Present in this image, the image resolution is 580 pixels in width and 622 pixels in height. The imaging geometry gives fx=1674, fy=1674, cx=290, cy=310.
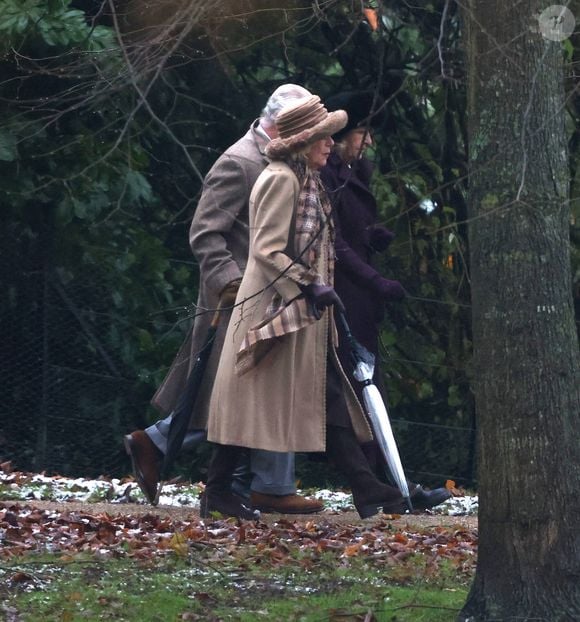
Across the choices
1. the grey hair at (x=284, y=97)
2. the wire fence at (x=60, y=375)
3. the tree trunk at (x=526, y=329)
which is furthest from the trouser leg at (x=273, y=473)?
the wire fence at (x=60, y=375)

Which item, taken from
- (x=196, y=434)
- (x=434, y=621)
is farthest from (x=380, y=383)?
(x=434, y=621)

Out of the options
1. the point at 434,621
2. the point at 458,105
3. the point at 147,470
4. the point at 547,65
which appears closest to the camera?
the point at 547,65

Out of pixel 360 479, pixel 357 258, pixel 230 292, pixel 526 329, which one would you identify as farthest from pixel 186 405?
pixel 526 329

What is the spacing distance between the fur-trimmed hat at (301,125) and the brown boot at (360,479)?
1.28 m

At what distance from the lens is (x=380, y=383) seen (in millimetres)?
8180

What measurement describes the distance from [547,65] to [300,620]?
1.92m

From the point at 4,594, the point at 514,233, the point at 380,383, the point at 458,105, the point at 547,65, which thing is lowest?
the point at 4,594

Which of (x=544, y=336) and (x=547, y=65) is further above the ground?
(x=547, y=65)

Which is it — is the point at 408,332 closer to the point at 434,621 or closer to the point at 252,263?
Result: the point at 252,263

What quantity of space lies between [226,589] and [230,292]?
204cm

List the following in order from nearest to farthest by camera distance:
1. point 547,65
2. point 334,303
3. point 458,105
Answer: point 547,65, point 334,303, point 458,105

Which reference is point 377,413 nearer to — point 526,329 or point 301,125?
point 301,125

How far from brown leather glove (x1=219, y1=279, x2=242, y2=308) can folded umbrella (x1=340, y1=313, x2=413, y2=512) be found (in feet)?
1.61

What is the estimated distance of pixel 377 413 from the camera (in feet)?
24.8
